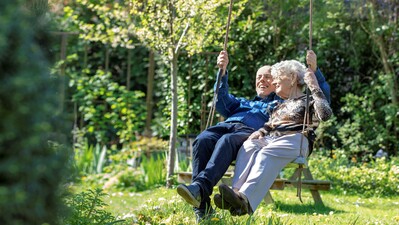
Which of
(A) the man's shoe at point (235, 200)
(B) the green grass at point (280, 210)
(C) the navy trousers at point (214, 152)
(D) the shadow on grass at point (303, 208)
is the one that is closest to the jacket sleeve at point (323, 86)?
(C) the navy trousers at point (214, 152)

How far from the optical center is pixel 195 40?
22.1ft

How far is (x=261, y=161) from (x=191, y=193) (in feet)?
1.68

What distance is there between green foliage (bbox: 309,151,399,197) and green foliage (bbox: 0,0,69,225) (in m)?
5.17

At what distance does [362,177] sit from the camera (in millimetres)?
7027

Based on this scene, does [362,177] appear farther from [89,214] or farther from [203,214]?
[89,214]

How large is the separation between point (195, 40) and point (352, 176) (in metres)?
2.11

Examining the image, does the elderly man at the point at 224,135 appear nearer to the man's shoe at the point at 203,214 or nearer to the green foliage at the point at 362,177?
the man's shoe at the point at 203,214

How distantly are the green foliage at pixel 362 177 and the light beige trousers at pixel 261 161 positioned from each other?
8.70 feet

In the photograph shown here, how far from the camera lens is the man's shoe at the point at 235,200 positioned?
381cm

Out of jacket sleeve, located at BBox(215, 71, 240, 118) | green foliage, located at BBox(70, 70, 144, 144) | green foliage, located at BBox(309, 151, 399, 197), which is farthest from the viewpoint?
green foliage, located at BBox(70, 70, 144, 144)

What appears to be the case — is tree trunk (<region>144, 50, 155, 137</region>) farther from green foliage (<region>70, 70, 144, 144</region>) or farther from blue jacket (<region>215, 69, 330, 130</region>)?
blue jacket (<region>215, 69, 330, 130</region>)

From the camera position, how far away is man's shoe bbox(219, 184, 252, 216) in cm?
381

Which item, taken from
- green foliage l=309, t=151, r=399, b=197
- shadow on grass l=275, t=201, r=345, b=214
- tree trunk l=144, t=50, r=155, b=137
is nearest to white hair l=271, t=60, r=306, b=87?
shadow on grass l=275, t=201, r=345, b=214

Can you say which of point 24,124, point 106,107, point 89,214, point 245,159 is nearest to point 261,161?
point 245,159
